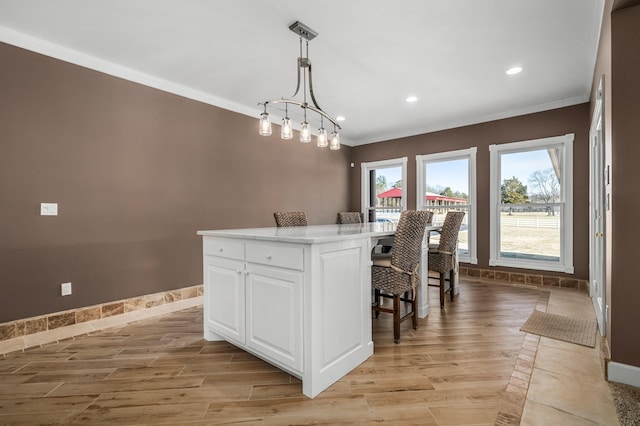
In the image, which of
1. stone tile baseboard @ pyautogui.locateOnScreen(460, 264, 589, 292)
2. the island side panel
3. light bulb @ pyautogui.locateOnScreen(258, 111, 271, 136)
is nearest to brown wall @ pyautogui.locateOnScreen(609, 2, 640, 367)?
the island side panel

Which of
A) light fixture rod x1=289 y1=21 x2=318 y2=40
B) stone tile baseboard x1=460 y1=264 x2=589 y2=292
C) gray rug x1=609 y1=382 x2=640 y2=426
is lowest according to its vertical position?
gray rug x1=609 y1=382 x2=640 y2=426

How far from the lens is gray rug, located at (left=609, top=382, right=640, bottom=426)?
1552 millimetres

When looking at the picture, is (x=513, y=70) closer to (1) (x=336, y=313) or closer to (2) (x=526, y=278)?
(2) (x=526, y=278)

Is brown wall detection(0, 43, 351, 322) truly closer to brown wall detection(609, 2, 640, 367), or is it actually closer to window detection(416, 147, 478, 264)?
window detection(416, 147, 478, 264)

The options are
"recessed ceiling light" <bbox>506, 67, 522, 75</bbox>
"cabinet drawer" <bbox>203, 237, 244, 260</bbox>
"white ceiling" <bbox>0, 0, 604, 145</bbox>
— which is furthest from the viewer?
"recessed ceiling light" <bbox>506, 67, 522, 75</bbox>

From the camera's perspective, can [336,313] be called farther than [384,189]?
No

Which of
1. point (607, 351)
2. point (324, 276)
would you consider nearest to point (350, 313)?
point (324, 276)

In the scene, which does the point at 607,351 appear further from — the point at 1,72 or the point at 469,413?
the point at 1,72

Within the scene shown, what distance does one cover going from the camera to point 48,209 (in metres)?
2.75

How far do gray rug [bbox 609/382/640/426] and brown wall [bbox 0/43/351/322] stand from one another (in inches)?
154

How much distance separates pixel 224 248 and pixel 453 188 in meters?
4.49

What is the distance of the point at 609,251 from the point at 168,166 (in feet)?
13.7

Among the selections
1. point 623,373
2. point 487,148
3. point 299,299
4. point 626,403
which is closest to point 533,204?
point 487,148

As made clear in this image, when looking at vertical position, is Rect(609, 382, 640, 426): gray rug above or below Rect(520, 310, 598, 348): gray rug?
above
